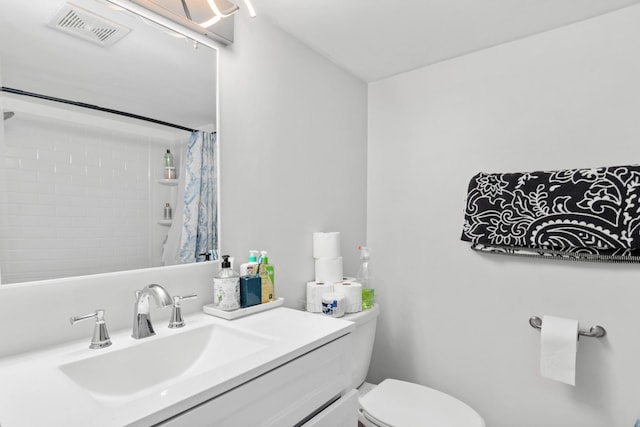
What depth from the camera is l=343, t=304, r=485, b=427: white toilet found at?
4.40ft

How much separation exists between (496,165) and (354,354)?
3.56 ft

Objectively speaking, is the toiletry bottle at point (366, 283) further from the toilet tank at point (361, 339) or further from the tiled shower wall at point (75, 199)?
the tiled shower wall at point (75, 199)

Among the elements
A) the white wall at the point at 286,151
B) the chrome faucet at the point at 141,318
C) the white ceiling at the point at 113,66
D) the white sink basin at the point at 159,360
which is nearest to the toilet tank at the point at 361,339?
the white wall at the point at 286,151

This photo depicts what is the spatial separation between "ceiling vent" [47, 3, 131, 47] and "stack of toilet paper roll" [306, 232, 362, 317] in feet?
3.50

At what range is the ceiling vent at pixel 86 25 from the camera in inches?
36.7

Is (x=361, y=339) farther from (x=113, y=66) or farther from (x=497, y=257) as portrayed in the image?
(x=113, y=66)

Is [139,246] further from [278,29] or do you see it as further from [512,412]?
[512,412]

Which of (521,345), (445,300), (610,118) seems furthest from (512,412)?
(610,118)

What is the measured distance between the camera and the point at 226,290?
1167 mm

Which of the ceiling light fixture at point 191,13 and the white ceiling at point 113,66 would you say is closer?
the white ceiling at point 113,66

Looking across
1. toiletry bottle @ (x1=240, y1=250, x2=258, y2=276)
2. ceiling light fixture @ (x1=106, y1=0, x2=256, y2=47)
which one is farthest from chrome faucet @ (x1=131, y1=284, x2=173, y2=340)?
ceiling light fixture @ (x1=106, y1=0, x2=256, y2=47)

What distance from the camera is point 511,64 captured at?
5.38ft

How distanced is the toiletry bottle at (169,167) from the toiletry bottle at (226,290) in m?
0.32

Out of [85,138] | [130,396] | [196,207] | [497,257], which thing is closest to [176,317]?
[130,396]
